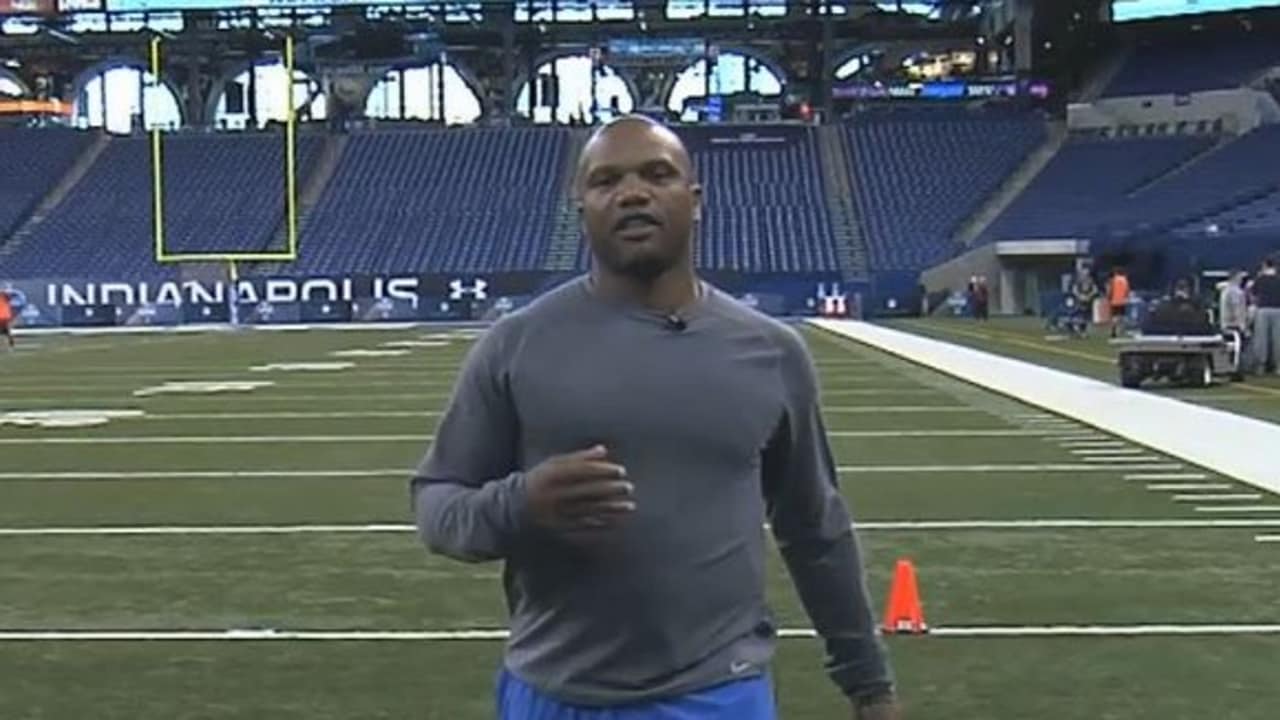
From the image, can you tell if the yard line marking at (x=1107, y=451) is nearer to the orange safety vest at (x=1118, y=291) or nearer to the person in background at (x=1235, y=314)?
the person in background at (x=1235, y=314)

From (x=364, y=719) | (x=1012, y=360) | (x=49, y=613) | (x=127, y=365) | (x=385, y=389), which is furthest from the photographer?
(x=127, y=365)

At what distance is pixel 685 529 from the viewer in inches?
105

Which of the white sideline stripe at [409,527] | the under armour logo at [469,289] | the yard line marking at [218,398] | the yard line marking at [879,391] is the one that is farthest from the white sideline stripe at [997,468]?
the under armour logo at [469,289]

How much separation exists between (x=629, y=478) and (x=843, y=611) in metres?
0.44

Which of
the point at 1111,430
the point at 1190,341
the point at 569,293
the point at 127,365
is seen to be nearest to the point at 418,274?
the point at 127,365

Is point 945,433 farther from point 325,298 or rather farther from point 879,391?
point 325,298

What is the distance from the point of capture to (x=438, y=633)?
22.5 feet

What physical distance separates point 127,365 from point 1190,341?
46.0 ft

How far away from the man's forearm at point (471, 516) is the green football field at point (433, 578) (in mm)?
2949

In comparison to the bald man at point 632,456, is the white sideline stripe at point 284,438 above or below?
below

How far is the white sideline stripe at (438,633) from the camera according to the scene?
6.78m

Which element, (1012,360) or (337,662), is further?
(1012,360)

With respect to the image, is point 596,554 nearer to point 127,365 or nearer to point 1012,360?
point 1012,360

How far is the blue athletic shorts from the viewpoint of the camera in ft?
8.77
